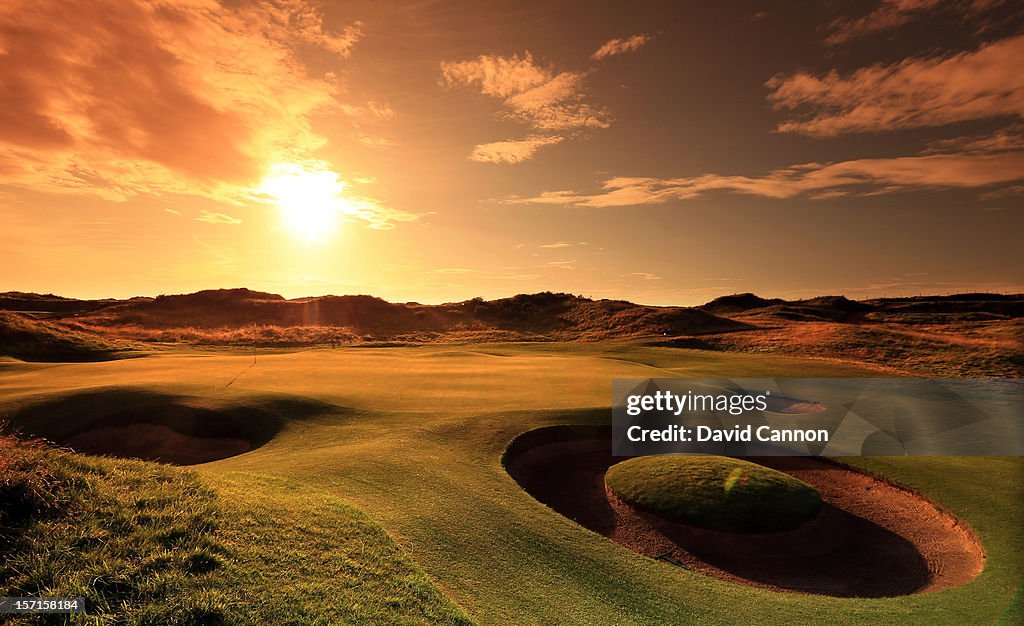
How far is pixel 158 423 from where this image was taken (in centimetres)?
1966

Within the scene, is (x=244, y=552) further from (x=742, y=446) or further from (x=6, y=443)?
(x=742, y=446)

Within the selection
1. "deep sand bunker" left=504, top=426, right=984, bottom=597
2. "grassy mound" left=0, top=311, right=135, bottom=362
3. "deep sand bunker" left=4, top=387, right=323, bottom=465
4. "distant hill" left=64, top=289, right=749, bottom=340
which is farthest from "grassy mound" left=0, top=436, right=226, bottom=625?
"distant hill" left=64, top=289, right=749, bottom=340

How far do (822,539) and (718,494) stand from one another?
10.1 ft

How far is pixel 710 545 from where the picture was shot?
43.2ft

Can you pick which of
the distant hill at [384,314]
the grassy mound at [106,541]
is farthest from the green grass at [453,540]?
the distant hill at [384,314]

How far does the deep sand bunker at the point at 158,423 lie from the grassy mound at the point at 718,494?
14.4 metres

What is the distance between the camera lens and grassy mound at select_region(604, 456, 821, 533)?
13.8 m

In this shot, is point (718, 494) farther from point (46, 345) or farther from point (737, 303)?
point (737, 303)

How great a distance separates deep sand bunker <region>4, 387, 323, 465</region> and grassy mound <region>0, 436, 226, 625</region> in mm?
11458

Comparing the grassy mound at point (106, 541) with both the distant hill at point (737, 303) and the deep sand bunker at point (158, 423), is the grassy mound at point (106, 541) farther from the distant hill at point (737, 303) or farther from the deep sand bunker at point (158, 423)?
the distant hill at point (737, 303)

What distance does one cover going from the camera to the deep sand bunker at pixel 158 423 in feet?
59.3

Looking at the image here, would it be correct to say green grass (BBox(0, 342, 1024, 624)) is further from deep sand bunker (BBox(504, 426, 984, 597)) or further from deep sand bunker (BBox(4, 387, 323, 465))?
deep sand bunker (BBox(504, 426, 984, 597))

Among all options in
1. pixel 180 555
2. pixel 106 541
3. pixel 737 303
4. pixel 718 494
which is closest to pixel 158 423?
pixel 106 541

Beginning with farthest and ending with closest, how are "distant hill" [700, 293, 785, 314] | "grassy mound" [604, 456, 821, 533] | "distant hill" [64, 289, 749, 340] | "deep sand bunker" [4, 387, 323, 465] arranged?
1. "distant hill" [700, 293, 785, 314]
2. "distant hill" [64, 289, 749, 340]
3. "deep sand bunker" [4, 387, 323, 465]
4. "grassy mound" [604, 456, 821, 533]
